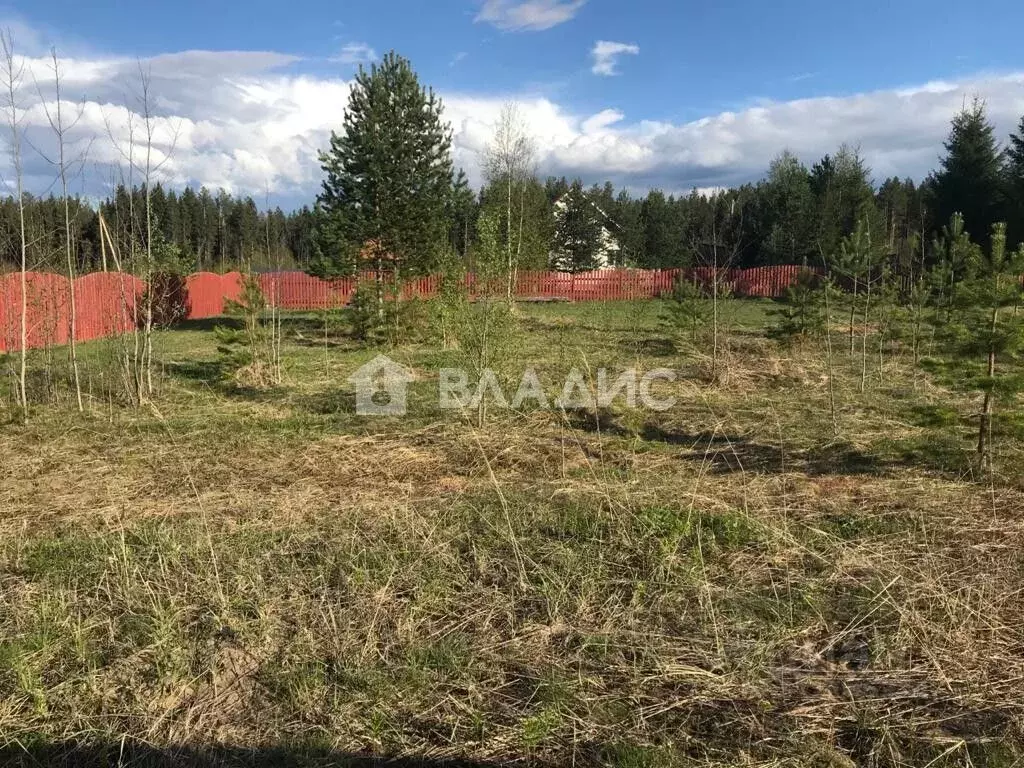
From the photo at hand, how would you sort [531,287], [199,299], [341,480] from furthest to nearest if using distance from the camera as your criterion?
[531,287] → [199,299] → [341,480]

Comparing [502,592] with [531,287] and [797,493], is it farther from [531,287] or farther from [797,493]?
[531,287]

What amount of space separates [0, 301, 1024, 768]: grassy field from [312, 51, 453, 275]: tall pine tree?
10.5 meters

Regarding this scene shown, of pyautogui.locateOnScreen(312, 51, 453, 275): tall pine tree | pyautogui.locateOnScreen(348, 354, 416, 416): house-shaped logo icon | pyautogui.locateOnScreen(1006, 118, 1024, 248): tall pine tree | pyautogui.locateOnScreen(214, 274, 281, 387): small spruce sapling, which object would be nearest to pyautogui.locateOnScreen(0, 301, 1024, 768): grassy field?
pyautogui.locateOnScreen(348, 354, 416, 416): house-shaped logo icon

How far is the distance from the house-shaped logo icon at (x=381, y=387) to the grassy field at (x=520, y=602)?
4.87 ft

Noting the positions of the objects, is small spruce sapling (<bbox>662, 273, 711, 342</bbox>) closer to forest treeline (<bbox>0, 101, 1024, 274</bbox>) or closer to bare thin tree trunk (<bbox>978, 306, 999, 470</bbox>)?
forest treeline (<bbox>0, 101, 1024, 274</bbox>)

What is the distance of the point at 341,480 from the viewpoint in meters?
5.14

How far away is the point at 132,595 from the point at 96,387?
6.66 m

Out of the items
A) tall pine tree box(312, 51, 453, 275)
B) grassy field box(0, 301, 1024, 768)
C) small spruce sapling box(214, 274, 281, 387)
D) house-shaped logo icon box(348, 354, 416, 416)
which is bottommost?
grassy field box(0, 301, 1024, 768)

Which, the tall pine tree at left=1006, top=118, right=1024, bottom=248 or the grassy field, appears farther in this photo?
the tall pine tree at left=1006, top=118, right=1024, bottom=248

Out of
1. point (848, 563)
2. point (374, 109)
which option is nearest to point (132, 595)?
point (848, 563)

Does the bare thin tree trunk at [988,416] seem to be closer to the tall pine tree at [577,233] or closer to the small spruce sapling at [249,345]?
the small spruce sapling at [249,345]

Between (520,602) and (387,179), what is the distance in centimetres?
1391

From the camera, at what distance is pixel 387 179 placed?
51.3 feet

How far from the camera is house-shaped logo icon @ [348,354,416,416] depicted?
24.8ft
